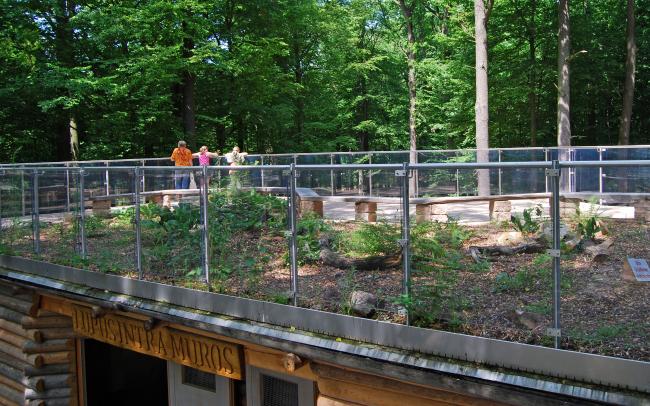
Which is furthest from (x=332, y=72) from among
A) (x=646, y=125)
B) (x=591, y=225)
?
(x=591, y=225)

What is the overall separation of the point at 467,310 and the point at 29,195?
7.97 meters

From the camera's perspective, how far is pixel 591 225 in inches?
203

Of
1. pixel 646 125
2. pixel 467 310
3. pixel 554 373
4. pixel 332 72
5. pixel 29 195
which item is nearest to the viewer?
pixel 554 373

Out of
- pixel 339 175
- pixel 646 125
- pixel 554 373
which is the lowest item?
pixel 554 373

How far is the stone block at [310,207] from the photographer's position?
696 centimetres

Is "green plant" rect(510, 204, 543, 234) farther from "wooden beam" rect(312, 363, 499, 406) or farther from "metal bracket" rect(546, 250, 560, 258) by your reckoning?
"wooden beam" rect(312, 363, 499, 406)

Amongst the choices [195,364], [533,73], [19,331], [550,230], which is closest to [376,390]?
[550,230]

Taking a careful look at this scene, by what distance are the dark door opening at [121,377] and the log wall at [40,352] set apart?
15.4 inches

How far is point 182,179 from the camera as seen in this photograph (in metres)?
8.18

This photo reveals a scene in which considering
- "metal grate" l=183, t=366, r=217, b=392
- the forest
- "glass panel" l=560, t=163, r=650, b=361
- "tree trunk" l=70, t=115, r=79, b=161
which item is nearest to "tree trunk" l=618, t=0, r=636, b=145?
the forest

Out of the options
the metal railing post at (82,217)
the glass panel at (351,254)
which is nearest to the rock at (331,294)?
the glass panel at (351,254)

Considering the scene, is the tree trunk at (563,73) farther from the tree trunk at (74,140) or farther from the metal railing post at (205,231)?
the tree trunk at (74,140)

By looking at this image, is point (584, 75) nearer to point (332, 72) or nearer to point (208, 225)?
point (332, 72)

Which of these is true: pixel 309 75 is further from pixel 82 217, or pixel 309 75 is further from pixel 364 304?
pixel 364 304
